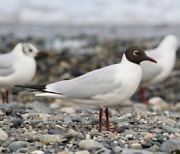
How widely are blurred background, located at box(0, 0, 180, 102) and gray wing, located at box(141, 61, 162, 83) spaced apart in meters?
0.67

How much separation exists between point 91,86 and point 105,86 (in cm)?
14

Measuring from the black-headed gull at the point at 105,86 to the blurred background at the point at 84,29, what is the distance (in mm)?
4225

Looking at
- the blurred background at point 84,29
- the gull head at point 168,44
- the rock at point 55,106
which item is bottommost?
the rock at point 55,106

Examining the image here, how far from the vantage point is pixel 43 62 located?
36.6 ft

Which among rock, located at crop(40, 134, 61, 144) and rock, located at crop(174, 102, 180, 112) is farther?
rock, located at crop(174, 102, 180, 112)

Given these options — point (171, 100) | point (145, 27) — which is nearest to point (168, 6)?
point (145, 27)

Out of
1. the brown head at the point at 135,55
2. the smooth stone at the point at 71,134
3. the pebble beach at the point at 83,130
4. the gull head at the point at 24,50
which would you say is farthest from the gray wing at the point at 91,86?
the gull head at the point at 24,50

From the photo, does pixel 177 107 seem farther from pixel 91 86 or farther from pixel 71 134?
pixel 71 134

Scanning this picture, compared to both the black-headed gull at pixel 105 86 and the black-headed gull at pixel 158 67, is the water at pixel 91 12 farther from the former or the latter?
the black-headed gull at pixel 105 86

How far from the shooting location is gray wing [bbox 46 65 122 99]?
5.11 meters

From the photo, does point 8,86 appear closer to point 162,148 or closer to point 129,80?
point 129,80

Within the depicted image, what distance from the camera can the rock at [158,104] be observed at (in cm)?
835

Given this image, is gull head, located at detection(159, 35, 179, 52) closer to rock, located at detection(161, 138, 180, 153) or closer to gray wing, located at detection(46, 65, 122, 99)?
gray wing, located at detection(46, 65, 122, 99)

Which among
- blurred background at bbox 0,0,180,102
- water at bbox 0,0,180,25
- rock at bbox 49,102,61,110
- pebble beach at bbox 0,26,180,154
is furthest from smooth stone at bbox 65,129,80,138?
water at bbox 0,0,180,25
